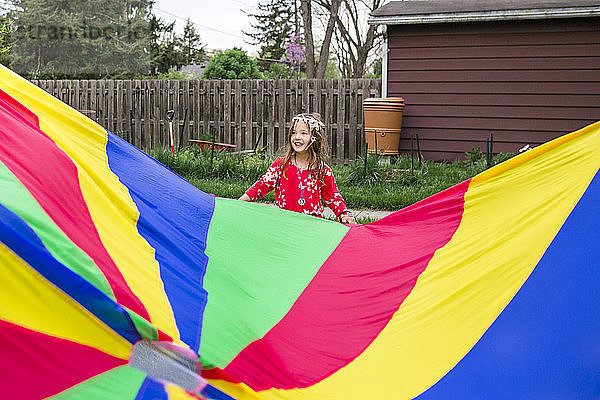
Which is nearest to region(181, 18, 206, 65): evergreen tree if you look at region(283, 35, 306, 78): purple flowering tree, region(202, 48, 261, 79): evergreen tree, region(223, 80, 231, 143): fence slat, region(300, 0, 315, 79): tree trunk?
region(283, 35, 306, 78): purple flowering tree

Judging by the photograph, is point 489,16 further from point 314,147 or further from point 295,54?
point 295,54

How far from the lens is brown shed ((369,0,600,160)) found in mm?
10172

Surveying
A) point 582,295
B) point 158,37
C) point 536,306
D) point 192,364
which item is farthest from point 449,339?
point 158,37

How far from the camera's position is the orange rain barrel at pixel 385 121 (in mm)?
10391

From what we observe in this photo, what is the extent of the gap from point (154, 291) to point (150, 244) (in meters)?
0.35

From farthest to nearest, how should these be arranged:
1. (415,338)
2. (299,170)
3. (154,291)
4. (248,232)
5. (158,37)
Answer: (158,37) < (299,170) < (248,232) < (415,338) < (154,291)

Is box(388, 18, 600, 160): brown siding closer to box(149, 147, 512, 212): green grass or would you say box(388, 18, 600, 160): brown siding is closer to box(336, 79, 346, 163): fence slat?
box(336, 79, 346, 163): fence slat

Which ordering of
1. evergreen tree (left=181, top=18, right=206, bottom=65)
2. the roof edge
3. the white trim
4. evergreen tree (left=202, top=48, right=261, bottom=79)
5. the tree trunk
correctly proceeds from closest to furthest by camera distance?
the roof edge
the white trim
evergreen tree (left=202, top=48, right=261, bottom=79)
the tree trunk
evergreen tree (left=181, top=18, right=206, bottom=65)

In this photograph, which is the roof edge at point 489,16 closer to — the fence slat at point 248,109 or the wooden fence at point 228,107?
the wooden fence at point 228,107

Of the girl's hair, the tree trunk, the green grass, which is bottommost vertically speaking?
the green grass

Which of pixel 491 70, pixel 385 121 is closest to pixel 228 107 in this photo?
pixel 385 121

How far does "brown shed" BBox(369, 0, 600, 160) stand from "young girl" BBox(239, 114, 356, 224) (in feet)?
22.6

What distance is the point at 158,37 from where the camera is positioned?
40656 millimetres

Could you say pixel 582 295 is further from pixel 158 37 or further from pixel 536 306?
pixel 158 37
